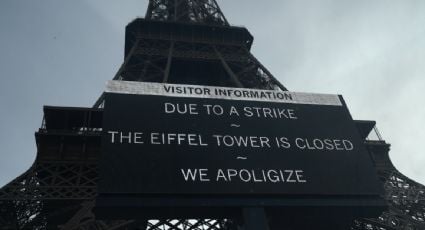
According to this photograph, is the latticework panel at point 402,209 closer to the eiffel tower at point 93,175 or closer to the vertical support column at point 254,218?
the eiffel tower at point 93,175

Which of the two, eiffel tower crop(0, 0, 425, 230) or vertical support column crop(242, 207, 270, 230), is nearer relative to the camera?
vertical support column crop(242, 207, 270, 230)

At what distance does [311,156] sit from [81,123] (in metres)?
9.22

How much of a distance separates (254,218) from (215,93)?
432 cm

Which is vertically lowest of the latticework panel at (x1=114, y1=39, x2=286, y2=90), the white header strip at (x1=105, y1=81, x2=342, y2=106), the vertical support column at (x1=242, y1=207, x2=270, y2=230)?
the vertical support column at (x1=242, y1=207, x2=270, y2=230)

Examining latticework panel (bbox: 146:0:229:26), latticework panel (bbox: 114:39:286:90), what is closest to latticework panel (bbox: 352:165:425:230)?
latticework panel (bbox: 114:39:286:90)

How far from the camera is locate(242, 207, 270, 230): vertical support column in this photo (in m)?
9.44

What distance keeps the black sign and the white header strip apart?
0.20 meters

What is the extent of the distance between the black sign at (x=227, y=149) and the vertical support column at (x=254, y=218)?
1.45 ft

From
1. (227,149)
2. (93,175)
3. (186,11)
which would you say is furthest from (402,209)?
(186,11)

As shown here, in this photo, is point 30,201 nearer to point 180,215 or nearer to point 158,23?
point 180,215

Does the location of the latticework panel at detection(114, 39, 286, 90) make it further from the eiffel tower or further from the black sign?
the black sign

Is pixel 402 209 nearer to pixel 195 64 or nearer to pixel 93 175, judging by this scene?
pixel 93 175

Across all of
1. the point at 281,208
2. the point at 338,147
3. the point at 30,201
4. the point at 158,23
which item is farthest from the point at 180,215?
the point at 158,23

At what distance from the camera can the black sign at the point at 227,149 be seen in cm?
984
